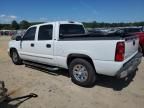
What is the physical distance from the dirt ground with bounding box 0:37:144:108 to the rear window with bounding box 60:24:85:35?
5.12ft

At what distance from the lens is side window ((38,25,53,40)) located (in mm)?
6617

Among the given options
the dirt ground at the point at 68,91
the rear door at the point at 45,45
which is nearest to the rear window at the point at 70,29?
the rear door at the point at 45,45

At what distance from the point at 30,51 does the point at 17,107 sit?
338cm

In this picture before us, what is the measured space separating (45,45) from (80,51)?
5.50ft

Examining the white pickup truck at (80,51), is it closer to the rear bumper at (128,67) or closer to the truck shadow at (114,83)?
the rear bumper at (128,67)

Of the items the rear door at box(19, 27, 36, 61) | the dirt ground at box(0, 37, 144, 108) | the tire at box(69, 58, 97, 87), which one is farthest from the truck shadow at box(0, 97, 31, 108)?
the rear door at box(19, 27, 36, 61)

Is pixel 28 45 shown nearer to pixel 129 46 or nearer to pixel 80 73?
pixel 80 73

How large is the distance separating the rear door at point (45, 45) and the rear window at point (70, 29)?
0.39 meters

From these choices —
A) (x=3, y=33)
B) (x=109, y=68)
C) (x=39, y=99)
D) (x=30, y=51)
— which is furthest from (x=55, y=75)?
(x=3, y=33)

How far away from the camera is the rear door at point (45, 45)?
21.4 ft

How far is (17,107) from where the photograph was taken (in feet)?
14.9

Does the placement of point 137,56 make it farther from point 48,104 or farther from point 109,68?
point 48,104

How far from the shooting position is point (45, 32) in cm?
687

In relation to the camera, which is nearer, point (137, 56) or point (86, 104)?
point (86, 104)
